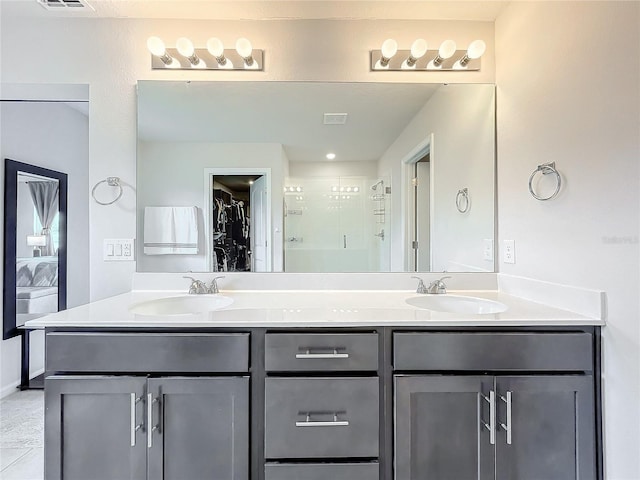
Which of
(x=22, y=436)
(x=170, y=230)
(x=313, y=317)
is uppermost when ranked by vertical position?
(x=170, y=230)

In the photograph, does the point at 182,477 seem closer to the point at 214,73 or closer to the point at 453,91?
the point at 214,73

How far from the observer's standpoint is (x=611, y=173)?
1.13m

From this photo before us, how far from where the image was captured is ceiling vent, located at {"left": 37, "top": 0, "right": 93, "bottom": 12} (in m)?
1.68

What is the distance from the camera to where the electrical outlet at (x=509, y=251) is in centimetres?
170

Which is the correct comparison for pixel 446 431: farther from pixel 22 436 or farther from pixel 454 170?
pixel 22 436

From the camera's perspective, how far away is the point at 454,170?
1.90 metres

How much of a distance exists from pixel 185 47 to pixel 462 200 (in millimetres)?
1754

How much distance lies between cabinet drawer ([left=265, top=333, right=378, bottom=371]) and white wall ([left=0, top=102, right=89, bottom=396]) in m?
2.48

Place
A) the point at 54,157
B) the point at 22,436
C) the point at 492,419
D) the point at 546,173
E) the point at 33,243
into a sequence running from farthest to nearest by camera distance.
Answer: the point at 54,157 < the point at 33,243 < the point at 22,436 < the point at 546,173 < the point at 492,419

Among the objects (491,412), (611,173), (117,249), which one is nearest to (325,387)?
(491,412)

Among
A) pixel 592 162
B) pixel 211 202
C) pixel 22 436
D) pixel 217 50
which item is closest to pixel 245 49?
pixel 217 50

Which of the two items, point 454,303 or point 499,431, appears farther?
point 454,303

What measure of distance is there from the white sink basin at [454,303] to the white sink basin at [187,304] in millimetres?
965

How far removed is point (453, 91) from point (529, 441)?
1705 mm
